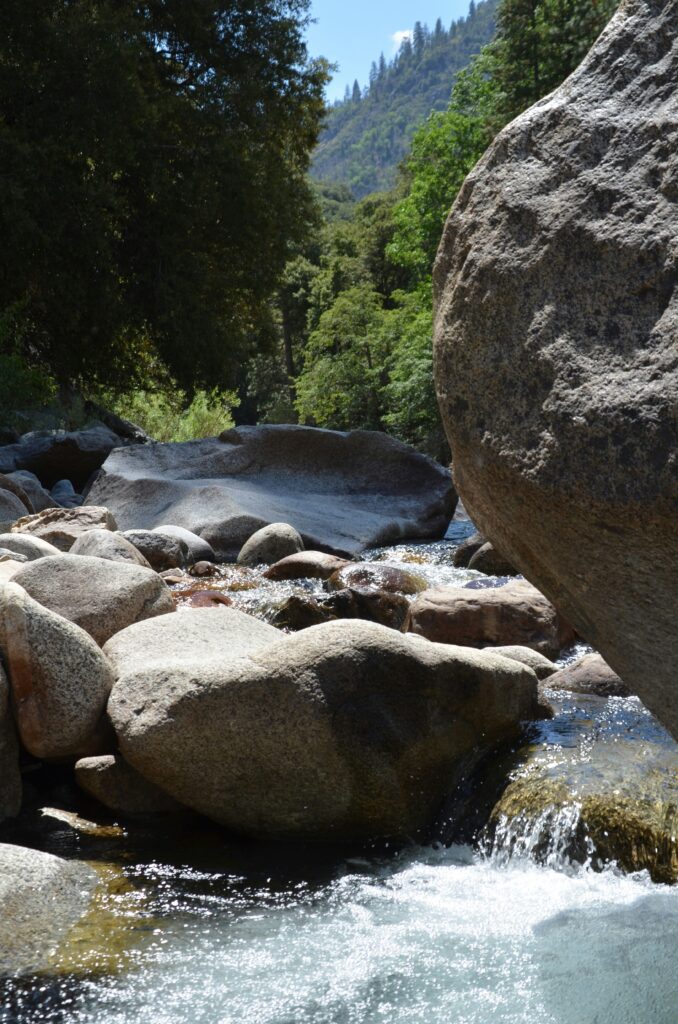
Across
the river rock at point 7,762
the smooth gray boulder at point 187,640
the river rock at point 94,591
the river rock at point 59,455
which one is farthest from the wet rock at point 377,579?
the river rock at point 59,455

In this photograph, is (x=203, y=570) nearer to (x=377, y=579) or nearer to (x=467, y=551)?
(x=377, y=579)

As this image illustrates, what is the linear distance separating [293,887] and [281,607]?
→ 414cm

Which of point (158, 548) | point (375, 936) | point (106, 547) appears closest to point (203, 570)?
point (158, 548)

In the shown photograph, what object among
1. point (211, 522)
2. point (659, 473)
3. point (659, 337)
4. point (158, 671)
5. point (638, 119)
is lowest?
point (211, 522)

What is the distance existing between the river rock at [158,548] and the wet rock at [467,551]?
305 centimetres

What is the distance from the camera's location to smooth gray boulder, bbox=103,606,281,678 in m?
5.31

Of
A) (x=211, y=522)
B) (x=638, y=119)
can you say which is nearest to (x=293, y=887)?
(x=638, y=119)

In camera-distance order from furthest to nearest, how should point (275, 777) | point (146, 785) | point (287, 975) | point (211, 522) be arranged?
point (211, 522) → point (146, 785) → point (275, 777) → point (287, 975)

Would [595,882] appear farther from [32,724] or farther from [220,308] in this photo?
[220,308]

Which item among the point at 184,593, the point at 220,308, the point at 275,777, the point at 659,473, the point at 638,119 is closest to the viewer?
the point at 659,473

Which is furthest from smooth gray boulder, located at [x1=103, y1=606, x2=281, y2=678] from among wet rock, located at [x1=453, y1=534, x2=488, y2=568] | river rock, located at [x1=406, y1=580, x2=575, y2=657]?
wet rock, located at [x1=453, y1=534, x2=488, y2=568]

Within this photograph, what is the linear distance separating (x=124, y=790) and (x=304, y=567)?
571 cm

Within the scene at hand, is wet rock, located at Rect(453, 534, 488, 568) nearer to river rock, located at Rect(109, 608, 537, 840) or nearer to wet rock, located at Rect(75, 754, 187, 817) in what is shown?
river rock, located at Rect(109, 608, 537, 840)

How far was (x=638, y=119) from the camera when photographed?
244cm
